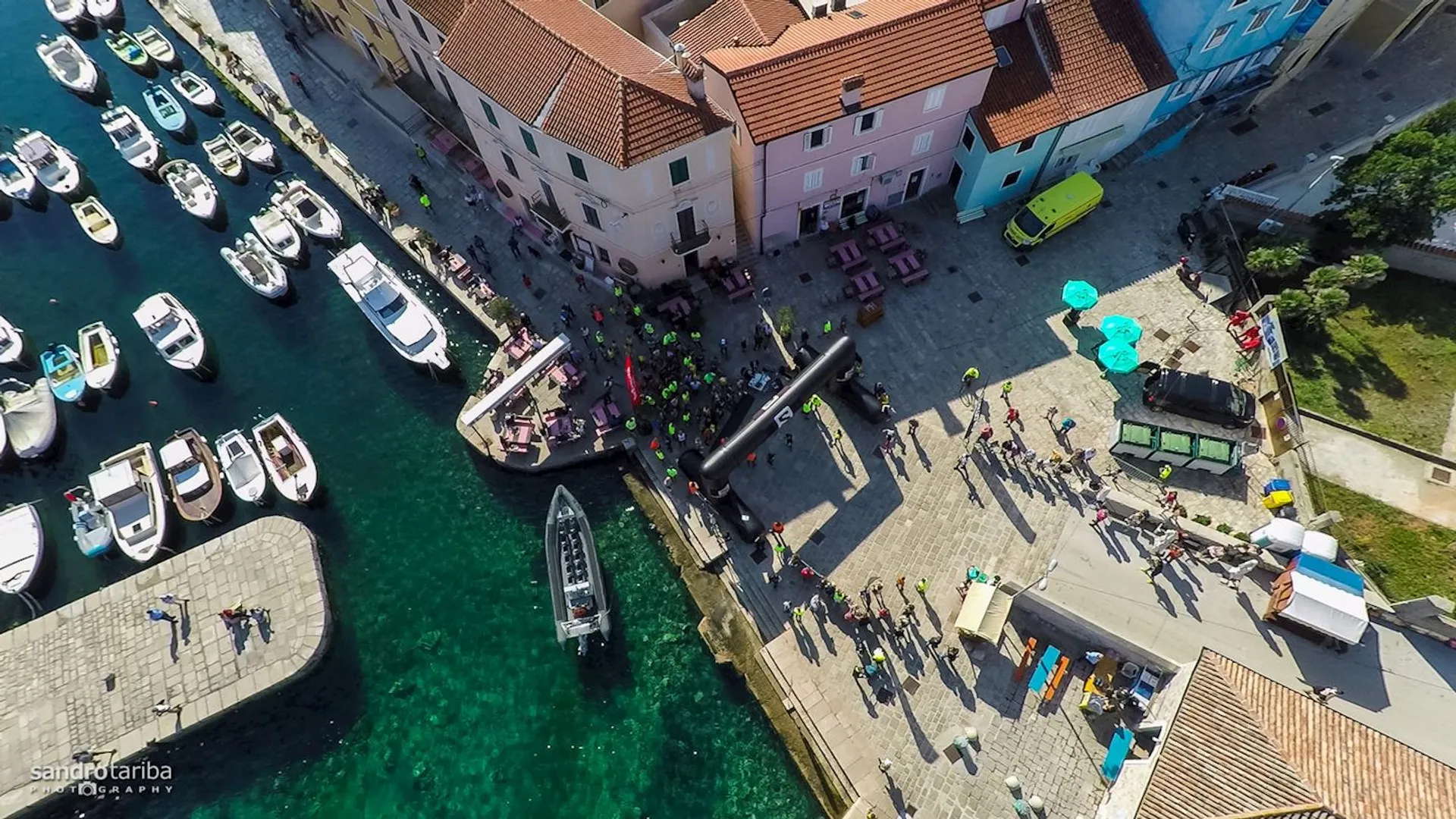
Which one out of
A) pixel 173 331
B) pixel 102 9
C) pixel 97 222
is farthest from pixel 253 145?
pixel 102 9

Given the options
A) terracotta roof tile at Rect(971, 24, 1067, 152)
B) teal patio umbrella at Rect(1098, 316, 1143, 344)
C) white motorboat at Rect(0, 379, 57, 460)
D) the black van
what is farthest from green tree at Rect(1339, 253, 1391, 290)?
white motorboat at Rect(0, 379, 57, 460)

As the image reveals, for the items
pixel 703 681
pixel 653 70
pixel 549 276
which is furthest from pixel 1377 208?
pixel 549 276

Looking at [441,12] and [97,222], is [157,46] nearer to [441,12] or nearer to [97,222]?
[97,222]

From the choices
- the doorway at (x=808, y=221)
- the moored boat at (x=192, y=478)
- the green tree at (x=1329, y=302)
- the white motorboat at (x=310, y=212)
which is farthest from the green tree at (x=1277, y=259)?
the moored boat at (x=192, y=478)

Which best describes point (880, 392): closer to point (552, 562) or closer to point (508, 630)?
point (552, 562)

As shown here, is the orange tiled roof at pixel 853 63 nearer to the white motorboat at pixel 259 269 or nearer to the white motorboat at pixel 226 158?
the white motorboat at pixel 259 269

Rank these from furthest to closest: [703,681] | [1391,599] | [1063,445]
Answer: [1063,445] < [703,681] < [1391,599]

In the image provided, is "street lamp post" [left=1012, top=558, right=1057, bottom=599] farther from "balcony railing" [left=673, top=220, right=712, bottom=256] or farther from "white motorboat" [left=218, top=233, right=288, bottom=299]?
"white motorboat" [left=218, top=233, right=288, bottom=299]
